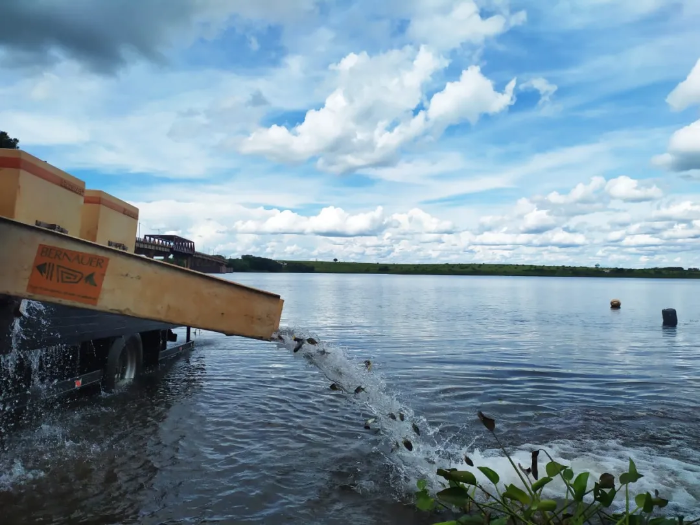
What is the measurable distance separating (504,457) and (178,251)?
18273mm

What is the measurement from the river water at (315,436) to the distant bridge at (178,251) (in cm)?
625

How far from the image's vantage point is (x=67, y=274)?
4766 mm

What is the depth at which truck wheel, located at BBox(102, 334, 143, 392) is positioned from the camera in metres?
9.60

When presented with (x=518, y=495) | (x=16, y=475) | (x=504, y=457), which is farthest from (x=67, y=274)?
(x=504, y=457)

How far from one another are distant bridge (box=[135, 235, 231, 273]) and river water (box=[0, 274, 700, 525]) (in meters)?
6.25

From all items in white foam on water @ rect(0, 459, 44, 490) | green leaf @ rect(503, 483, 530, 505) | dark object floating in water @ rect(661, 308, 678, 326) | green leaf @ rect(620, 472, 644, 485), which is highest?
dark object floating in water @ rect(661, 308, 678, 326)

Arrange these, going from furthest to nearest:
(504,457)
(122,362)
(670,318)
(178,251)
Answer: (670,318)
(178,251)
(122,362)
(504,457)

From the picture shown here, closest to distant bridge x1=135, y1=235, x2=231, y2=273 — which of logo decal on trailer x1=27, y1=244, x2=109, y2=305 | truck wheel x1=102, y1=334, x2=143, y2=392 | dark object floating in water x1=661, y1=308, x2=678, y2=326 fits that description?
truck wheel x1=102, y1=334, x2=143, y2=392

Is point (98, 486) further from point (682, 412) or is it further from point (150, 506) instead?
point (682, 412)

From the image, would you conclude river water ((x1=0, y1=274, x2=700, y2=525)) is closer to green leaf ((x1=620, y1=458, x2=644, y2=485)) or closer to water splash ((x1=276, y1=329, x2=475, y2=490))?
water splash ((x1=276, y1=329, x2=475, y2=490))

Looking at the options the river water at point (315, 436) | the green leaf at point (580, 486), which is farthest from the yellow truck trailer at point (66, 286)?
the green leaf at point (580, 486)

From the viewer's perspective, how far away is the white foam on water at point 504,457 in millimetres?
6398

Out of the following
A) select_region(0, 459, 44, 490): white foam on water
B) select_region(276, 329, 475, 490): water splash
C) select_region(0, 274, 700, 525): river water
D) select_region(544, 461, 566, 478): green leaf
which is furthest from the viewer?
select_region(276, 329, 475, 490): water splash

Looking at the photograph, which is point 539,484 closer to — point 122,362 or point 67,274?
point 67,274
